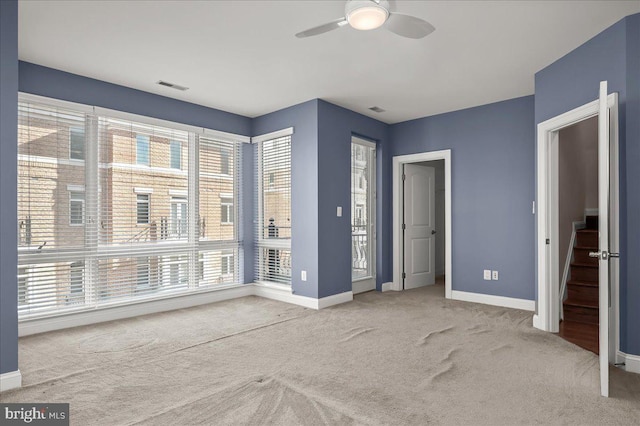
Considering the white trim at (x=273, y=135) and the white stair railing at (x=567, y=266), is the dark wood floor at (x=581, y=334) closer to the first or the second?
the white stair railing at (x=567, y=266)

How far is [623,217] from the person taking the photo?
281cm

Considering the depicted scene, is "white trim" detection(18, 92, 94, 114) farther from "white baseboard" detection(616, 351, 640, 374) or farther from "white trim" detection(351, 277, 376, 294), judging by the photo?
"white baseboard" detection(616, 351, 640, 374)

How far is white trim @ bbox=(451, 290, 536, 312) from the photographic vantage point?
4.61m

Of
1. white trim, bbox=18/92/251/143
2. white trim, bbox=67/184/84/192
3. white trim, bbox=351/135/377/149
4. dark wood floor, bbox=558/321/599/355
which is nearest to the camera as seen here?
dark wood floor, bbox=558/321/599/355

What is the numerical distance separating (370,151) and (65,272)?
14.0 feet

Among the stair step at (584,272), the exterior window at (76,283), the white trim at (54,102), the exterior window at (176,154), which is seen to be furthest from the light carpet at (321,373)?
the white trim at (54,102)

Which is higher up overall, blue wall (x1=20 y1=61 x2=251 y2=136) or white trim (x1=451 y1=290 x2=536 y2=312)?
blue wall (x1=20 y1=61 x2=251 y2=136)

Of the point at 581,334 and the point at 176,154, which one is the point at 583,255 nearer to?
the point at 581,334

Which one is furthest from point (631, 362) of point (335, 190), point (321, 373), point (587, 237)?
point (335, 190)

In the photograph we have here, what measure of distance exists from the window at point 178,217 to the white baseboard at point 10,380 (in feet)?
7.93

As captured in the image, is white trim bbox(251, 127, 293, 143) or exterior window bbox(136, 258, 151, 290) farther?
white trim bbox(251, 127, 293, 143)

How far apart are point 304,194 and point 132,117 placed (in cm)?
221

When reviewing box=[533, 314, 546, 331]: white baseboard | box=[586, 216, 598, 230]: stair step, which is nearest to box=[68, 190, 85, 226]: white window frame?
box=[533, 314, 546, 331]: white baseboard

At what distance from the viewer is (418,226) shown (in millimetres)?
6176
